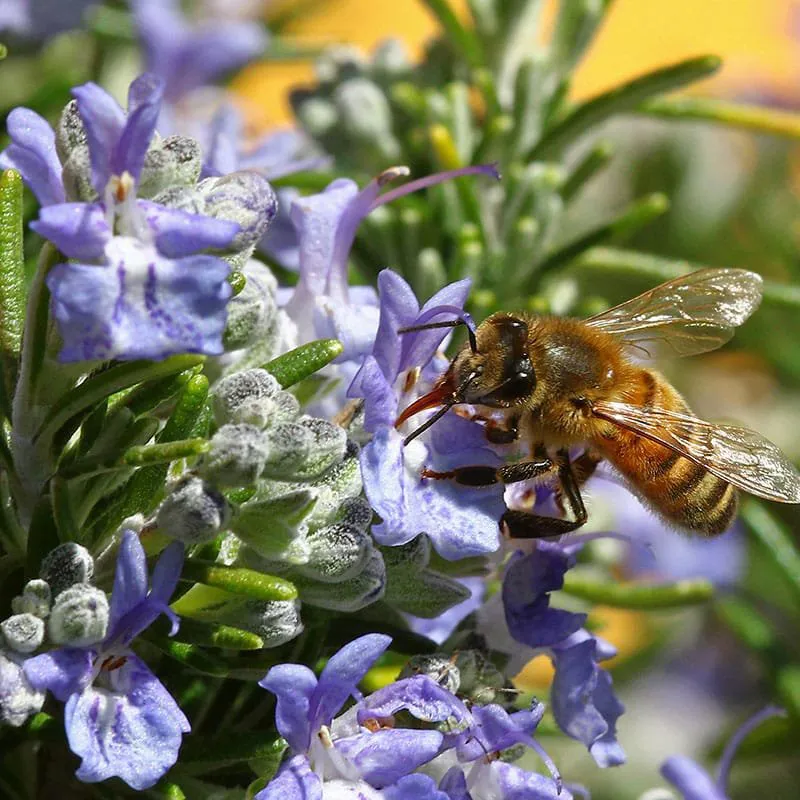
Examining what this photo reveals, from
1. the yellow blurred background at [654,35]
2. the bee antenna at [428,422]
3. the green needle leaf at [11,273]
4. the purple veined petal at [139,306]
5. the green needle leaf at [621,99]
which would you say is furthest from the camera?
the yellow blurred background at [654,35]

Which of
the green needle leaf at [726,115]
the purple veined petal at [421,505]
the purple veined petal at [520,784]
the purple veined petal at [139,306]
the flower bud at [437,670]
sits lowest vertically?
the purple veined petal at [520,784]

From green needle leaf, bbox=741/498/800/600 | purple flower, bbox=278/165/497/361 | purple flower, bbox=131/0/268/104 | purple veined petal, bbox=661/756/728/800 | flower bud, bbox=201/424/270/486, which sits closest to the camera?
flower bud, bbox=201/424/270/486

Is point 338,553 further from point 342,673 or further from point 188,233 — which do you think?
point 188,233

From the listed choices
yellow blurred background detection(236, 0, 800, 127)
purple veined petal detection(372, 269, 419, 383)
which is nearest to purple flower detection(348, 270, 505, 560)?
purple veined petal detection(372, 269, 419, 383)

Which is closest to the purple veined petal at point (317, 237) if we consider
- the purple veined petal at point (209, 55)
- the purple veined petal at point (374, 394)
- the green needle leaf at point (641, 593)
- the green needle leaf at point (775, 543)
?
the purple veined petal at point (374, 394)

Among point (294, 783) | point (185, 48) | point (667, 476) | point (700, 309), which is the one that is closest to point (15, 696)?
point (294, 783)

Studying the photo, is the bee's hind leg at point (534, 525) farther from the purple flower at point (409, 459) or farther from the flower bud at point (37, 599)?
the flower bud at point (37, 599)

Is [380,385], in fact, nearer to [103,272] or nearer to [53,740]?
[103,272]

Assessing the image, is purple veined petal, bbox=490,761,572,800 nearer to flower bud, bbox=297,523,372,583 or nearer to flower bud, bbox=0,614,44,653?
flower bud, bbox=297,523,372,583
